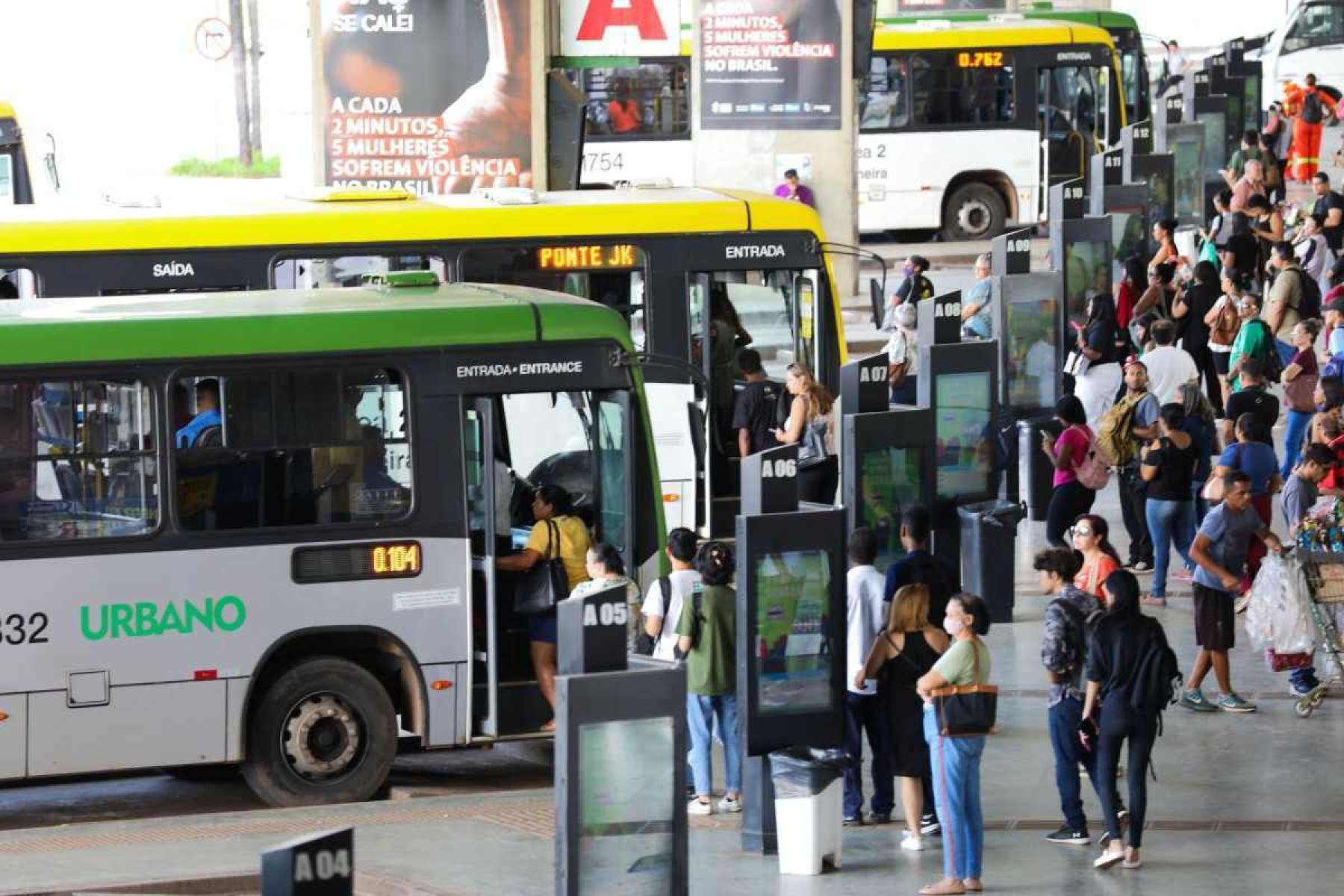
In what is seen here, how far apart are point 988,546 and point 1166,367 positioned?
9.07 feet

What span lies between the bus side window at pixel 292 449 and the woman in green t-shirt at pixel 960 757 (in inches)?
136

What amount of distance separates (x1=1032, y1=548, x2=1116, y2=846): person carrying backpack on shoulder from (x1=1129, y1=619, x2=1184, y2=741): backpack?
0.26 meters

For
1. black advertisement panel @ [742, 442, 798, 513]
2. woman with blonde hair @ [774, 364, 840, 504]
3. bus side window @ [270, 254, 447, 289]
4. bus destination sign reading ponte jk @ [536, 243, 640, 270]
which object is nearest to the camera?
black advertisement panel @ [742, 442, 798, 513]

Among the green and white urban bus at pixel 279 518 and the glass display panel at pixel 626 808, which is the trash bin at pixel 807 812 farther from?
the green and white urban bus at pixel 279 518

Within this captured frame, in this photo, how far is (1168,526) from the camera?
16625 mm

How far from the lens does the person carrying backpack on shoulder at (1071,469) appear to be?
16891 mm

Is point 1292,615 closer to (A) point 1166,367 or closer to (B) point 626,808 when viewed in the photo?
(A) point 1166,367

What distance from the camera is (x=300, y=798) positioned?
1316 centimetres

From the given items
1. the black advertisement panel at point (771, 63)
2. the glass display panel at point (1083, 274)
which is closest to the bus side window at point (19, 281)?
the glass display panel at point (1083, 274)

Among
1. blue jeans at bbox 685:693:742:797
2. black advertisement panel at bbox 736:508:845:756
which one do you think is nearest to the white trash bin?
black advertisement panel at bbox 736:508:845:756

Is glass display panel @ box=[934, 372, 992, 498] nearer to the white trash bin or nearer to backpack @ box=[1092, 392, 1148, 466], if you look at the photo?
backpack @ box=[1092, 392, 1148, 466]

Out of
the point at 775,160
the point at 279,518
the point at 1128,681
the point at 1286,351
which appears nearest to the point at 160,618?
the point at 279,518

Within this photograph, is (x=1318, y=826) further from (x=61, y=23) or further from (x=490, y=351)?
(x=61, y=23)

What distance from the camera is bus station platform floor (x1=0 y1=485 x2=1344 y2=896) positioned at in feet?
37.0
